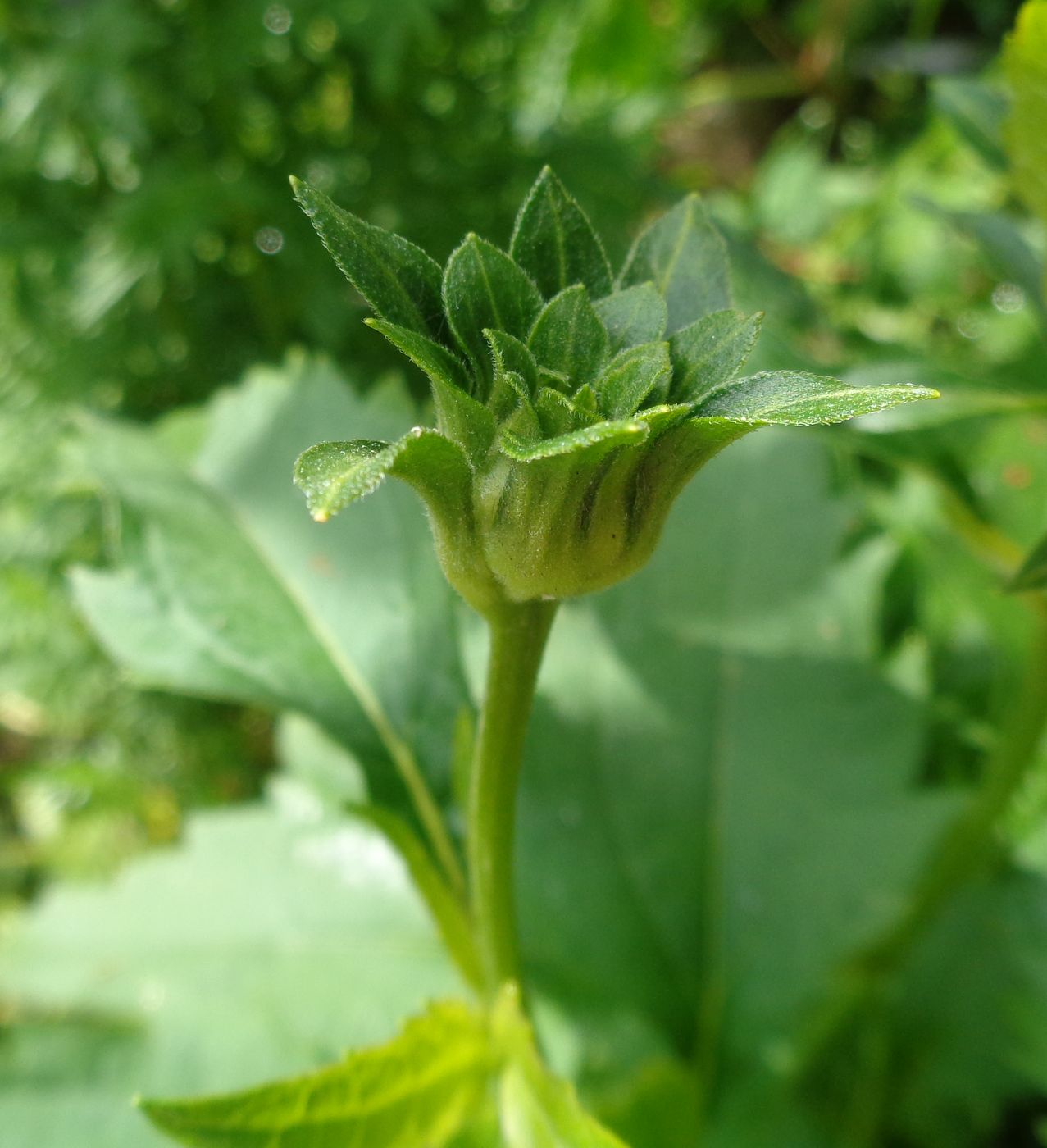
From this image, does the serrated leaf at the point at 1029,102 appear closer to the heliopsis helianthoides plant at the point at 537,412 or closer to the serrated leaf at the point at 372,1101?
the heliopsis helianthoides plant at the point at 537,412

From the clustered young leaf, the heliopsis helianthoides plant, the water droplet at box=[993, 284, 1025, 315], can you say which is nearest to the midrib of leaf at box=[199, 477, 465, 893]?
the heliopsis helianthoides plant

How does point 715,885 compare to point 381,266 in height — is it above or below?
below

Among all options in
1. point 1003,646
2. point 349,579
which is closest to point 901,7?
point 1003,646

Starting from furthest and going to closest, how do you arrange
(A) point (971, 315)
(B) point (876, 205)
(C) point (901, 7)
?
(C) point (901, 7)
(B) point (876, 205)
(A) point (971, 315)

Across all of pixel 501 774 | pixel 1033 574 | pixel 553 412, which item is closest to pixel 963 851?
pixel 1033 574

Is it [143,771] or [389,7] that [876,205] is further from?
[143,771]

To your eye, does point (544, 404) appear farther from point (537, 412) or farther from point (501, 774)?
point (501, 774)

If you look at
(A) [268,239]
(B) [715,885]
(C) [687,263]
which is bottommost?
(B) [715,885]
